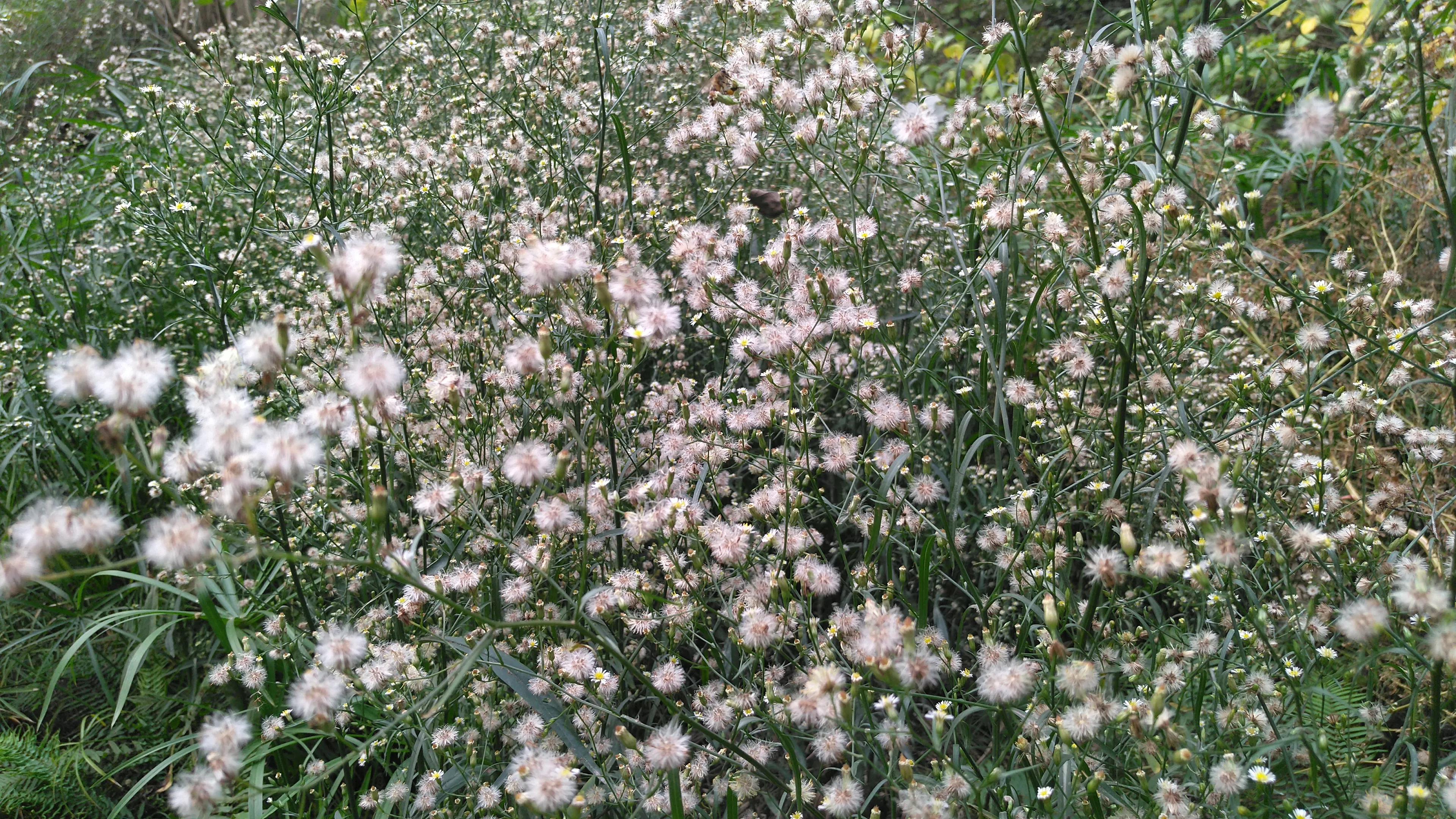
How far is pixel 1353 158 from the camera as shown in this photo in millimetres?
4207

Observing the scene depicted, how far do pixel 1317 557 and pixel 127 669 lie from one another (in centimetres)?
282

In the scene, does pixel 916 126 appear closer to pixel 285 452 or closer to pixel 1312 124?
pixel 1312 124

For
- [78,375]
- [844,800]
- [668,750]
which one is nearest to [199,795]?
[78,375]

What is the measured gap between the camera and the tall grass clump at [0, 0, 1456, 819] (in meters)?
1.59

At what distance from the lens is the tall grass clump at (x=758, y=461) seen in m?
1.59

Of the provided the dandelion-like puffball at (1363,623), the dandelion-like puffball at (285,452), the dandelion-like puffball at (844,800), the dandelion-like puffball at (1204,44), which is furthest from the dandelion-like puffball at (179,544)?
the dandelion-like puffball at (1204,44)

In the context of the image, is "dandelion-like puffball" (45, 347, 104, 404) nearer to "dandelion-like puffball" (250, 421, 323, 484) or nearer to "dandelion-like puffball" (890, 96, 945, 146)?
"dandelion-like puffball" (250, 421, 323, 484)

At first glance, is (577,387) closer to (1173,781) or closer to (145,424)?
(145,424)

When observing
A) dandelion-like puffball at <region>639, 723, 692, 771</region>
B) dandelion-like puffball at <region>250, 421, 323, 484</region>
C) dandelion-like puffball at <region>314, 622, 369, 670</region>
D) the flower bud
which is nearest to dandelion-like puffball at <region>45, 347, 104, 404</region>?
dandelion-like puffball at <region>250, 421, 323, 484</region>

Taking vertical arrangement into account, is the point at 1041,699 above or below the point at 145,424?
below

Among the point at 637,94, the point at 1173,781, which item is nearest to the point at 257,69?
the point at 637,94

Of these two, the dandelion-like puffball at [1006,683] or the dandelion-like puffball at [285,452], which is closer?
the dandelion-like puffball at [285,452]

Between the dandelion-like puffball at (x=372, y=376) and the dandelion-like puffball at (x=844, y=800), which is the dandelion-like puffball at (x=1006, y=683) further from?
the dandelion-like puffball at (x=372, y=376)

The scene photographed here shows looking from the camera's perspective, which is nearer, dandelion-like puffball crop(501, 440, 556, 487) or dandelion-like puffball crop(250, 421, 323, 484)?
dandelion-like puffball crop(250, 421, 323, 484)
